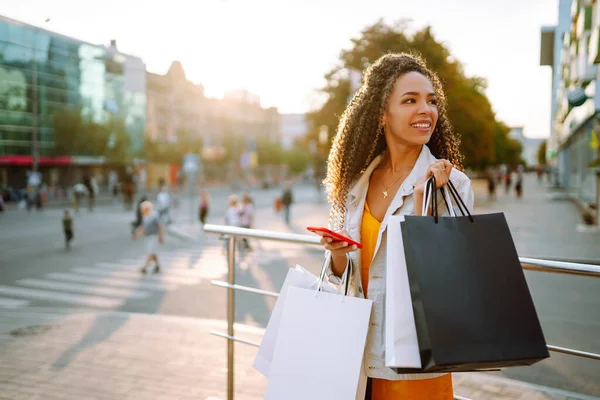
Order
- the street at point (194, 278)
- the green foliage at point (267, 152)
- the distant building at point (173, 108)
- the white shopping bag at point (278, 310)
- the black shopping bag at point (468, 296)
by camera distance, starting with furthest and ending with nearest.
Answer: the green foliage at point (267, 152) → the distant building at point (173, 108) → the street at point (194, 278) → the white shopping bag at point (278, 310) → the black shopping bag at point (468, 296)

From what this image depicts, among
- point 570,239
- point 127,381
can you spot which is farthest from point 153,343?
point 570,239

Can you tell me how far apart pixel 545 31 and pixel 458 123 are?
16945mm

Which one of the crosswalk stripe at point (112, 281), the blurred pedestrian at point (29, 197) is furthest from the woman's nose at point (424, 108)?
the blurred pedestrian at point (29, 197)

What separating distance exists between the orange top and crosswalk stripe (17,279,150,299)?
8215 mm

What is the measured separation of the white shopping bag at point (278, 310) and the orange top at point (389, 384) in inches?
8.0

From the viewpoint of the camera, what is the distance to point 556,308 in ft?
24.7

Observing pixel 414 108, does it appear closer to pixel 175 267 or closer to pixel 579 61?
pixel 175 267

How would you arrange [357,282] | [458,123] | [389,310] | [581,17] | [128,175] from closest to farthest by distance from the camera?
[389,310]
[357,282]
[581,17]
[458,123]
[128,175]

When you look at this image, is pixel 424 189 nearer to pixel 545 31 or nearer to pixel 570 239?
pixel 545 31

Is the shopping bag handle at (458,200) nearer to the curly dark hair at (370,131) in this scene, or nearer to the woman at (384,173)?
the woman at (384,173)

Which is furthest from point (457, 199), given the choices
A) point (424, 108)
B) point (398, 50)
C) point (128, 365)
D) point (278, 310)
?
point (398, 50)

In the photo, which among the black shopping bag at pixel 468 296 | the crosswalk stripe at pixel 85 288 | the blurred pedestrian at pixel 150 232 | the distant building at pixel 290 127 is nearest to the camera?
the black shopping bag at pixel 468 296

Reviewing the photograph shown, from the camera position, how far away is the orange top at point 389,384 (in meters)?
2.01

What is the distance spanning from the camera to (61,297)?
9.67 m
